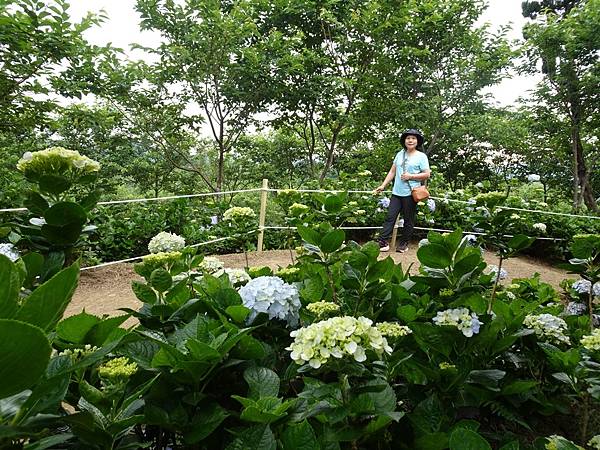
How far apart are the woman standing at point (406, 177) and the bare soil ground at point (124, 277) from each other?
0.39m

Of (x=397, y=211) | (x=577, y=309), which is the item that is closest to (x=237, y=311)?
(x=577, y=309)

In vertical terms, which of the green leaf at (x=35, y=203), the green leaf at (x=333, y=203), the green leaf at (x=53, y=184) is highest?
the green leaf at (x=53, y=184)

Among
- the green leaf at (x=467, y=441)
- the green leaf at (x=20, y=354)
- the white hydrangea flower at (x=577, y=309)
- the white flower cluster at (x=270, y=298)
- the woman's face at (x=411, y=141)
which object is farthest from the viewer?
the woman's face at (x=411, y=141)

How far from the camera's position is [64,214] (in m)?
1.02

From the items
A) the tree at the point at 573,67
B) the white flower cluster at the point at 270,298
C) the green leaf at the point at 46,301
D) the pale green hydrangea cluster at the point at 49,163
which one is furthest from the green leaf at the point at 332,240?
the tree at the point at 573,67

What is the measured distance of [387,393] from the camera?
89cm

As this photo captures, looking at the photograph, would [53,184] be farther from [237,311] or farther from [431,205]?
[431,205]

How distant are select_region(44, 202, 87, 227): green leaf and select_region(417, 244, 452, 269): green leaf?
0.87m

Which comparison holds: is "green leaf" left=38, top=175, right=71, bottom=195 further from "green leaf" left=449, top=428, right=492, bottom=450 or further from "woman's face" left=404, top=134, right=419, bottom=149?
"woman's face" left=404, top=134, right=419, bottom=149

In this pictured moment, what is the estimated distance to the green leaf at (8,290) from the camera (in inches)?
17.0

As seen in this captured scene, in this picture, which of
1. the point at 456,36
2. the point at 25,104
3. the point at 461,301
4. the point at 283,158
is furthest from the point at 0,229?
the point at 456,36

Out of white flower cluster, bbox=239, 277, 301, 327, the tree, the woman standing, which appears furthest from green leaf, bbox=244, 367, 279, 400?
the tree

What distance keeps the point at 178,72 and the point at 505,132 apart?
7.75 meters

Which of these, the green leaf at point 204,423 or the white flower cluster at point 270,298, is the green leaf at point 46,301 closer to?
the green leaf at point 204,423
